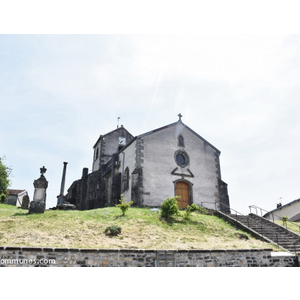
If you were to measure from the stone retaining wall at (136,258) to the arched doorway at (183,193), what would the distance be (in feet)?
34.0

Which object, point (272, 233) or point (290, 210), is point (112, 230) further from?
point (290, 210)

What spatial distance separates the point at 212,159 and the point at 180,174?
3934mm

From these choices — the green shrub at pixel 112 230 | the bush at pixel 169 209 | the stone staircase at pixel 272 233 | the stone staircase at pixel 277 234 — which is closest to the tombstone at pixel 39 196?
the green shrub at pixel 112 230

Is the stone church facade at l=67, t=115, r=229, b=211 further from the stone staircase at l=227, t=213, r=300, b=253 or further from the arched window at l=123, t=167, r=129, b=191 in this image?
the stone staircase at l=227, t=213, r=300, b=253

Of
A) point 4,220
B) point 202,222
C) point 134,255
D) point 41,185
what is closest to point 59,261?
point 134,255

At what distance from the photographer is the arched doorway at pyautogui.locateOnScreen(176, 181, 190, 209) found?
70.3 feet

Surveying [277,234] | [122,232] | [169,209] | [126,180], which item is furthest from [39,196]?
[277,234]

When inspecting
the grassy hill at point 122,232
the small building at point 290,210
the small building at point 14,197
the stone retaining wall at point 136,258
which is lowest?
the stone retaining wall at point 136,258

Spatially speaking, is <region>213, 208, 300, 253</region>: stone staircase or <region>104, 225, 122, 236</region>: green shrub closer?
<region>104, 225, 122, 236</region>: green shrub

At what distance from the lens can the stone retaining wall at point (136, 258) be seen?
846cm

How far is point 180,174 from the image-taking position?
21.8 meters

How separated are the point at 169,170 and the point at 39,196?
10.2m

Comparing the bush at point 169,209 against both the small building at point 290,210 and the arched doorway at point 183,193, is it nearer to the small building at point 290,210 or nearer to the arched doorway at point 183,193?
the arched doorway at point 183,193

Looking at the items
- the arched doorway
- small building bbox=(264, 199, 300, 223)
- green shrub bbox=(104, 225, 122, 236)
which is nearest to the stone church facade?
the arched doorway
